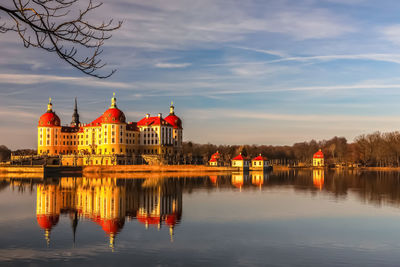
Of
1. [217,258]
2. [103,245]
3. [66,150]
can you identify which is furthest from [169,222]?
[66,150]

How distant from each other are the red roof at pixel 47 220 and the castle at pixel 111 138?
63.2 metres

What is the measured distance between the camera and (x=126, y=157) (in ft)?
299

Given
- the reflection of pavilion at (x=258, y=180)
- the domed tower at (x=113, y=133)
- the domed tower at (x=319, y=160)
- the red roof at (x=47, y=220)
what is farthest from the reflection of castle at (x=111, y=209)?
the domed tower at (x=319, y=160)

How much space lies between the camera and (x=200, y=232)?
66.7 ft

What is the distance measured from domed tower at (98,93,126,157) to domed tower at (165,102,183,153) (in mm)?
15405

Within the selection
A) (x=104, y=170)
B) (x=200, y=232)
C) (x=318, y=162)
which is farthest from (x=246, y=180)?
(x=318, y=162)

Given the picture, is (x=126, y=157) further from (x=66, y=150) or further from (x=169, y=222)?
(x=169, y=222)

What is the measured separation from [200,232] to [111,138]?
74.8 m

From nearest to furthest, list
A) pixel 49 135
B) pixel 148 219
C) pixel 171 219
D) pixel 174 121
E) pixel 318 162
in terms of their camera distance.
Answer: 1. pixel 148 219
2. pixel 171 219
3. pixel 49 135
4. pixel 174 121
5. pixel 318 162

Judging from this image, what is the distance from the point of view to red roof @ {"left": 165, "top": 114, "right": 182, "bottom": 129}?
10766 centimetres

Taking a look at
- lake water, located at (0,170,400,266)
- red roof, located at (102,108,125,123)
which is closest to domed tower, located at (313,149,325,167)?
red roof, located at (102,108,125,123)

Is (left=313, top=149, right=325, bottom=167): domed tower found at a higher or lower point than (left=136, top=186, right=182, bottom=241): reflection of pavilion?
higher

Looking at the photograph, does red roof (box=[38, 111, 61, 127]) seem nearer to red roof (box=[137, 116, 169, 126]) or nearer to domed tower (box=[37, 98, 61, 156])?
domed tower (box=[37, 98, 61, 156])

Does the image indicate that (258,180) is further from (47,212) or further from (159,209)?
(47,212)
